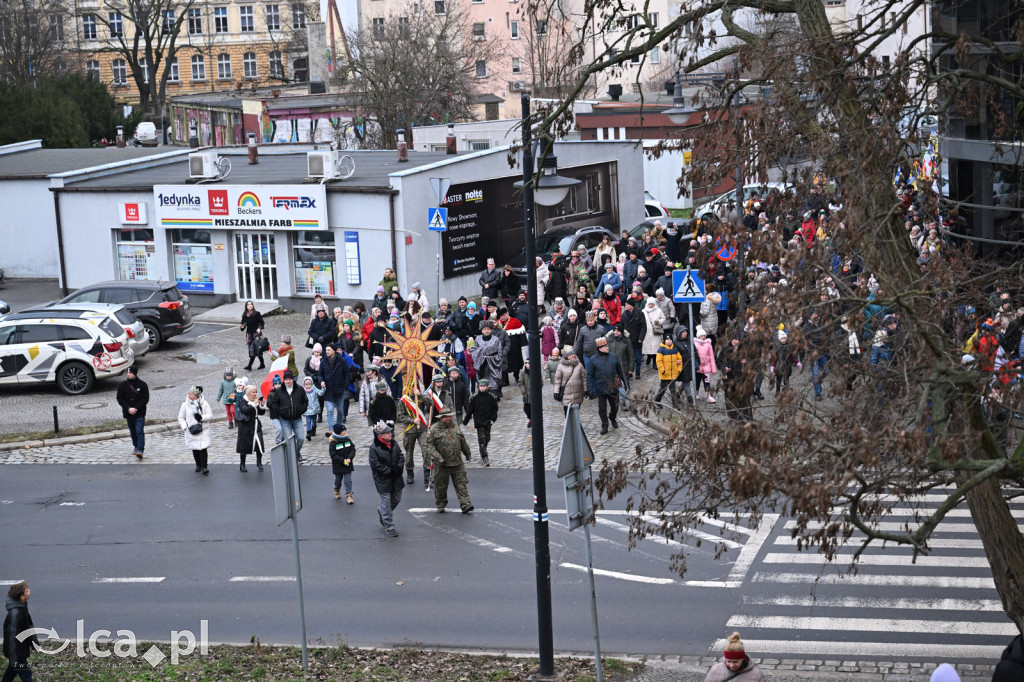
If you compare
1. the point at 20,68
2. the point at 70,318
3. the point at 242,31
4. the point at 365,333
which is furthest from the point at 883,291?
the point at 242,31

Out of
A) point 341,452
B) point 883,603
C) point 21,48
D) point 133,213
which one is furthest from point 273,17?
point 883,603

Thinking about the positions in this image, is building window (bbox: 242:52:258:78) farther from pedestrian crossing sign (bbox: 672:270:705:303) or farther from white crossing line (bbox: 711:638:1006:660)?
white crossing line (bbox: 711:638:1006:660)

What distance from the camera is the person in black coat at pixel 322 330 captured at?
81.2ft

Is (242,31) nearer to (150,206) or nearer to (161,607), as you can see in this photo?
(150,206)

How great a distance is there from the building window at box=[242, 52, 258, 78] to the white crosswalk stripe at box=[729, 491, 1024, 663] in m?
88.6

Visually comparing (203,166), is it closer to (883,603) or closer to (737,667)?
(883,603)

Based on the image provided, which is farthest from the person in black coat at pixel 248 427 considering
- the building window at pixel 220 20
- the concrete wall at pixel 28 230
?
the building window at pixel 220 20

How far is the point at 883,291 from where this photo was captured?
9.34 m

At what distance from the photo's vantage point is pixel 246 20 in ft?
323

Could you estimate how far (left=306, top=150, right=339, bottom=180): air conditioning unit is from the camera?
33.2 metres

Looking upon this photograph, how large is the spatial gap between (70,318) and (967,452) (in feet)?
72.2

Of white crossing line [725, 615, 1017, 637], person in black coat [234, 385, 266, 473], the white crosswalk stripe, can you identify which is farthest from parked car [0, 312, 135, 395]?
white crossing line [725, 615, 1017, 637]

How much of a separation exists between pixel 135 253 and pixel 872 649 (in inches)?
1151

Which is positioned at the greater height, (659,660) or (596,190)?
(596,190)
